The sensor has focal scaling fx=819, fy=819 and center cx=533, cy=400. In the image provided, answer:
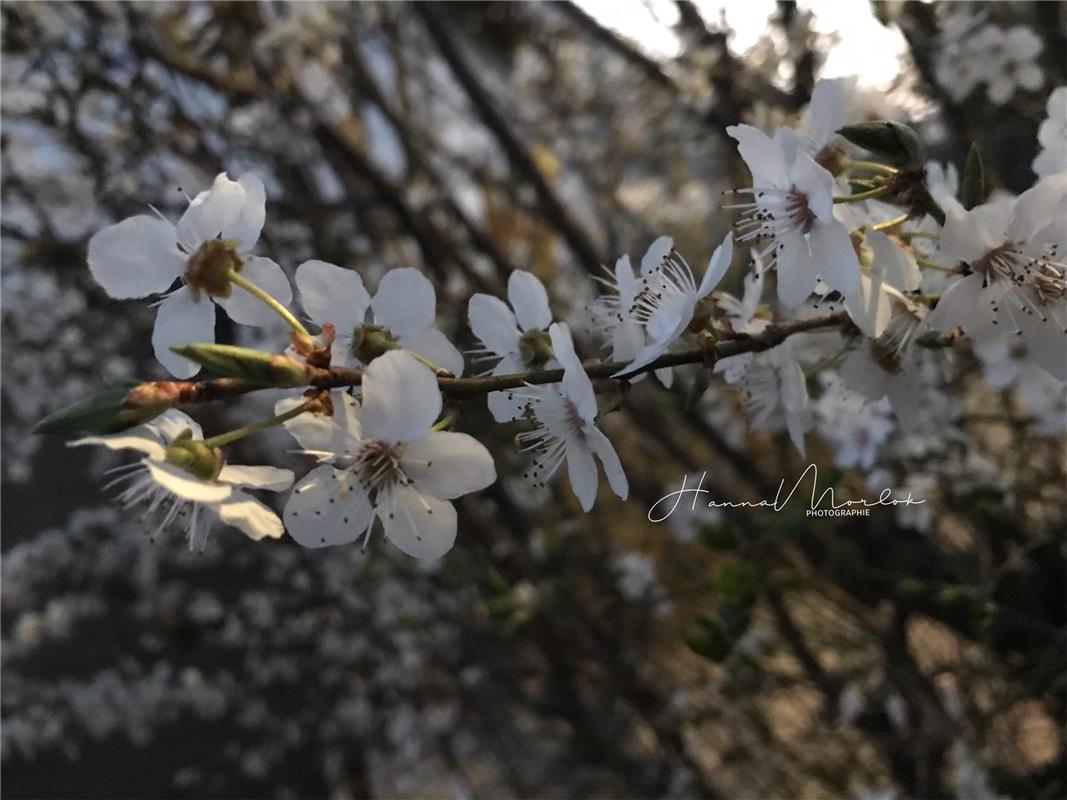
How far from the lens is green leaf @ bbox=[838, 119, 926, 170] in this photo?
0.47 m

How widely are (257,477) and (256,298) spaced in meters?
0.13

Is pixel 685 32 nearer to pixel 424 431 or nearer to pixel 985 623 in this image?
pixel 985 623

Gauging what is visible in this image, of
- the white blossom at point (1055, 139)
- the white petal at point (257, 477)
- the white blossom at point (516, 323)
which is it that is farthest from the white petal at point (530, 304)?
the white blossom at point (1055, 139)

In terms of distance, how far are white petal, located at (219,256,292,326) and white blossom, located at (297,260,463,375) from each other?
0.02 m

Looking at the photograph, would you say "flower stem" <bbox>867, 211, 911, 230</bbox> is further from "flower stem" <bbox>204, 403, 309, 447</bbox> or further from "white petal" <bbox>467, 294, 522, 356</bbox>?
"flower stem" <bbox>204, 403, 309, 447</bbox>

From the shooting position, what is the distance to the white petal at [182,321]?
520 millimetres

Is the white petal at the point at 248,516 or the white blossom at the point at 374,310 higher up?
the white blossom at the point at 374,310

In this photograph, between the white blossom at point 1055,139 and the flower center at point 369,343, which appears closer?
the flower center at point 369,343

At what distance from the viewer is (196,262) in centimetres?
52

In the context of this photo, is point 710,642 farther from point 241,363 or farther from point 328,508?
point 241,363

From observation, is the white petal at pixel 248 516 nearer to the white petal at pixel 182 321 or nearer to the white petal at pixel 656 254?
the white petal at pixel 182 321

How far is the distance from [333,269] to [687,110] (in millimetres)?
1555

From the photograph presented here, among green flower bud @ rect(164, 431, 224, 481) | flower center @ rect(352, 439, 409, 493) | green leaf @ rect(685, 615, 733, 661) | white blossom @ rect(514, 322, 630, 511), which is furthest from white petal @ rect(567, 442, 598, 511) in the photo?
green leaf @ rect(685, 615, 733, 661)

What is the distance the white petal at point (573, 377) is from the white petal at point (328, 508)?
0.14 metres
